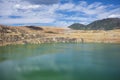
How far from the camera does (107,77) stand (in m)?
20.2

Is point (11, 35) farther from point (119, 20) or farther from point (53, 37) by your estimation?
point (119, 20)

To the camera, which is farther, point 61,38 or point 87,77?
point 61,38

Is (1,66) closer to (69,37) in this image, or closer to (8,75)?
(8,75)

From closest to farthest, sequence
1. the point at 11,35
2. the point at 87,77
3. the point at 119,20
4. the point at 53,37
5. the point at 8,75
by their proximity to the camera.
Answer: the point at 87,77 → the point at 8,75 → the point at 11,35 → the point at 53,37 → the point at 119,20

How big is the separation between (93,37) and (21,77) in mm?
54243

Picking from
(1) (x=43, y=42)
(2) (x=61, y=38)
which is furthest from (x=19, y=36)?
(2) (x=61, y=38)

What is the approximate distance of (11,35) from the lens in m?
65.3

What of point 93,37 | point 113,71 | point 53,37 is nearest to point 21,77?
point 113,71

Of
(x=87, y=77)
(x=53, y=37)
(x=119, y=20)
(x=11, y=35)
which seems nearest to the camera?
(x=87, y=77)

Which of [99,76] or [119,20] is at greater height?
[119,20]

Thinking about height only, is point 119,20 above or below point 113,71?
above

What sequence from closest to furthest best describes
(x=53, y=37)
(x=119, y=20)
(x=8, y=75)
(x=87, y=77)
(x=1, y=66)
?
(x=87, y=77), (x=8, y=75), (x=1, y=66), (x=53, y=37), (x=119, y=20)

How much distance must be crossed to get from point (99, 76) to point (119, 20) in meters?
129

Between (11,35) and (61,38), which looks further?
(61,38)
